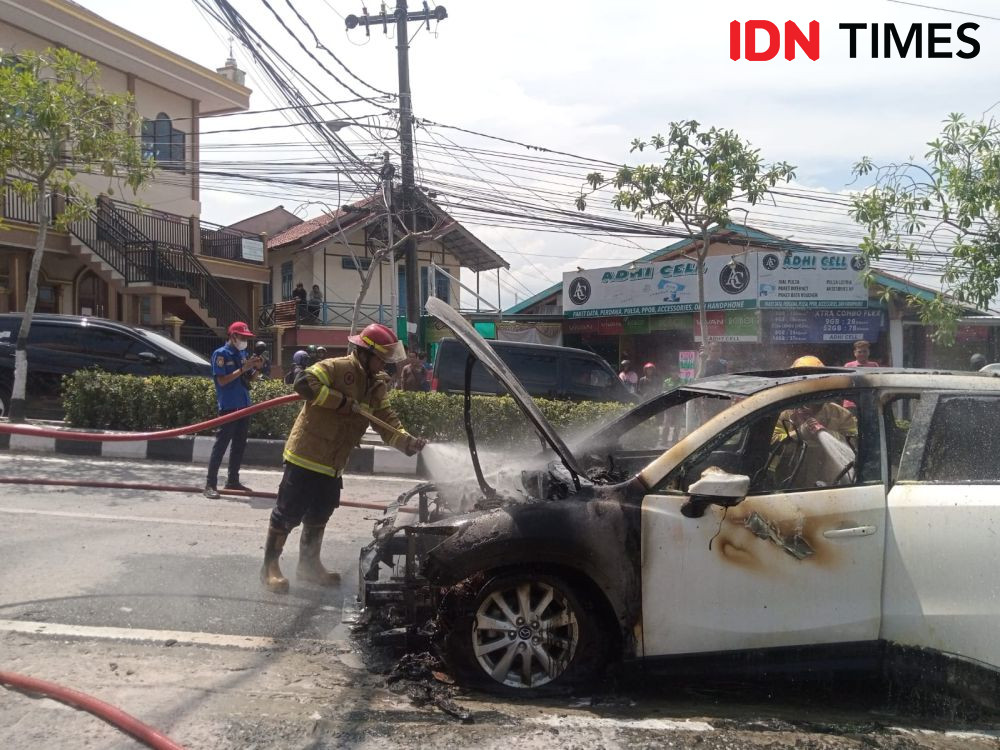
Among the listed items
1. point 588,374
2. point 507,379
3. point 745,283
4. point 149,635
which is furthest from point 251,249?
point 507,379

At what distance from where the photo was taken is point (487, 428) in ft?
35.7

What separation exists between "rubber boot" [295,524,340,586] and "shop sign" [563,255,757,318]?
1546 centimetres

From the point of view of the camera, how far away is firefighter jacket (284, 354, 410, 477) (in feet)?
16.3

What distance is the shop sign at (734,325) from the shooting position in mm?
19062

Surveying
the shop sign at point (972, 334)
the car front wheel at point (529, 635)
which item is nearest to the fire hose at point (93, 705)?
the car front wheel at point (529, 635)

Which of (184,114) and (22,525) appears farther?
(184,114)

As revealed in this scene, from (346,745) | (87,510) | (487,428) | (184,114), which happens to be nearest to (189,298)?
(184,114)

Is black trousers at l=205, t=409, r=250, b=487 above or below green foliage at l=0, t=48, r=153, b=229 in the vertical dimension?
below

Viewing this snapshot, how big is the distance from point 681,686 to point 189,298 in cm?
2023

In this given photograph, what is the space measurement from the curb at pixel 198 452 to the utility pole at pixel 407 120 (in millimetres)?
6744

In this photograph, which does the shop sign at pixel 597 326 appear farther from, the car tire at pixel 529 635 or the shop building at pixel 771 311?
the car tire at pixel 529 635

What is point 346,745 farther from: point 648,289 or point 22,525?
point 648,289

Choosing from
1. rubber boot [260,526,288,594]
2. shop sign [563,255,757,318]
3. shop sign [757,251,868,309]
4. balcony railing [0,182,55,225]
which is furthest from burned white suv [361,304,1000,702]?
balcony railing [0,182,55,225]

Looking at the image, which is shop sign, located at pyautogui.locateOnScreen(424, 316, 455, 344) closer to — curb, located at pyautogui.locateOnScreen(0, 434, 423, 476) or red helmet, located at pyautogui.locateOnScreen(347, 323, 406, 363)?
curb, located at pyautogui.locateOnScreen(0, 434, 423, 476)
